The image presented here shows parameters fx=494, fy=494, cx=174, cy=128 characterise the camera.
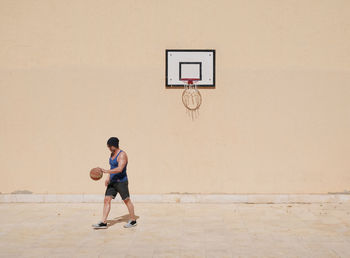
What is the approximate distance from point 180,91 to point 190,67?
1.90 feet

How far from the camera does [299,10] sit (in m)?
11.0

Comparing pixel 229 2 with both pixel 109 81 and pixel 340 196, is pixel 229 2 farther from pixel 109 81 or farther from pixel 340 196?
pixel 340 196

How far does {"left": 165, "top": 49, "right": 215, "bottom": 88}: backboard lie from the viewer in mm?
11016

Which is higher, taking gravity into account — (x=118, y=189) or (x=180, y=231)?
(x=118, y=189)

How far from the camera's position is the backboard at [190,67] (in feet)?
36.1

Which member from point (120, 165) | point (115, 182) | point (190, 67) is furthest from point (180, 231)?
point (190, 67)

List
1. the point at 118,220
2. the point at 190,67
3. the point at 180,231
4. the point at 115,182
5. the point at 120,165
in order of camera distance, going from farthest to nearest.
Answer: the point at 190,67, the point at 118,220, the point at 115,182, the point at 120,165, the point at 180,231

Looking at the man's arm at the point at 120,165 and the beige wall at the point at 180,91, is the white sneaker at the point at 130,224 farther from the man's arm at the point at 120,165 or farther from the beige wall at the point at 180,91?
the beige wall at the point at 180,91

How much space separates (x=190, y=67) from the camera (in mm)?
11062

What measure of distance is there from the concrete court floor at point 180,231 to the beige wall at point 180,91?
921mm

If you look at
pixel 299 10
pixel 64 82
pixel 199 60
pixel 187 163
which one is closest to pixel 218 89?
pixel 199 60

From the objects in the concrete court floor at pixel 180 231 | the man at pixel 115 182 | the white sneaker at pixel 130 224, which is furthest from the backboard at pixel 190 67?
the white sneaker at pixel 130 224

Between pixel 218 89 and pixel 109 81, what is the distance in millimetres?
2456

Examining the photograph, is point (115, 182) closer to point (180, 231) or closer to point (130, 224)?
point (130, 224)
